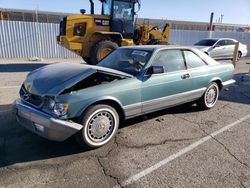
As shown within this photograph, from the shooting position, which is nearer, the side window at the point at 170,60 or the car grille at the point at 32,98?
the car grille at the point at 32,98

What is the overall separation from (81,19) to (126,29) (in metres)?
2.17

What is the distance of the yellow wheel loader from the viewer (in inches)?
389

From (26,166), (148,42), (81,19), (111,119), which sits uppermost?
(81,19)

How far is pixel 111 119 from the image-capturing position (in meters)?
3.62

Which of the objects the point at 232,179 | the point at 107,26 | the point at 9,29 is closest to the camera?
the point at 232,179

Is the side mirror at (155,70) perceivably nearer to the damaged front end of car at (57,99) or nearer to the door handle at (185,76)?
the damaged front end of car at (57,99)

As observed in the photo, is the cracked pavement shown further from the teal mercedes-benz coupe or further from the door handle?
the door handle

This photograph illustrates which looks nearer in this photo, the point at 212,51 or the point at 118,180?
the point at 118,180

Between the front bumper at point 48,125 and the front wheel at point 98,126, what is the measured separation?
161 mm

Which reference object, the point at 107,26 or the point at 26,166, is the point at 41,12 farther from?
the point at 26,166

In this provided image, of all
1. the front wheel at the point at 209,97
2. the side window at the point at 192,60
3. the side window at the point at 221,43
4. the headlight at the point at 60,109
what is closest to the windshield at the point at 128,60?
the side window at the point at 192,60

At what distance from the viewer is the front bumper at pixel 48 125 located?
3031 millimetres

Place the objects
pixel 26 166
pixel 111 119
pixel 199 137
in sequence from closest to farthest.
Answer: pixel 26 166
pixel 111 119
pixel 199 137

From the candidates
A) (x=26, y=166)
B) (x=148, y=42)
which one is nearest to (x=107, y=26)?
(x=148, y=42)
